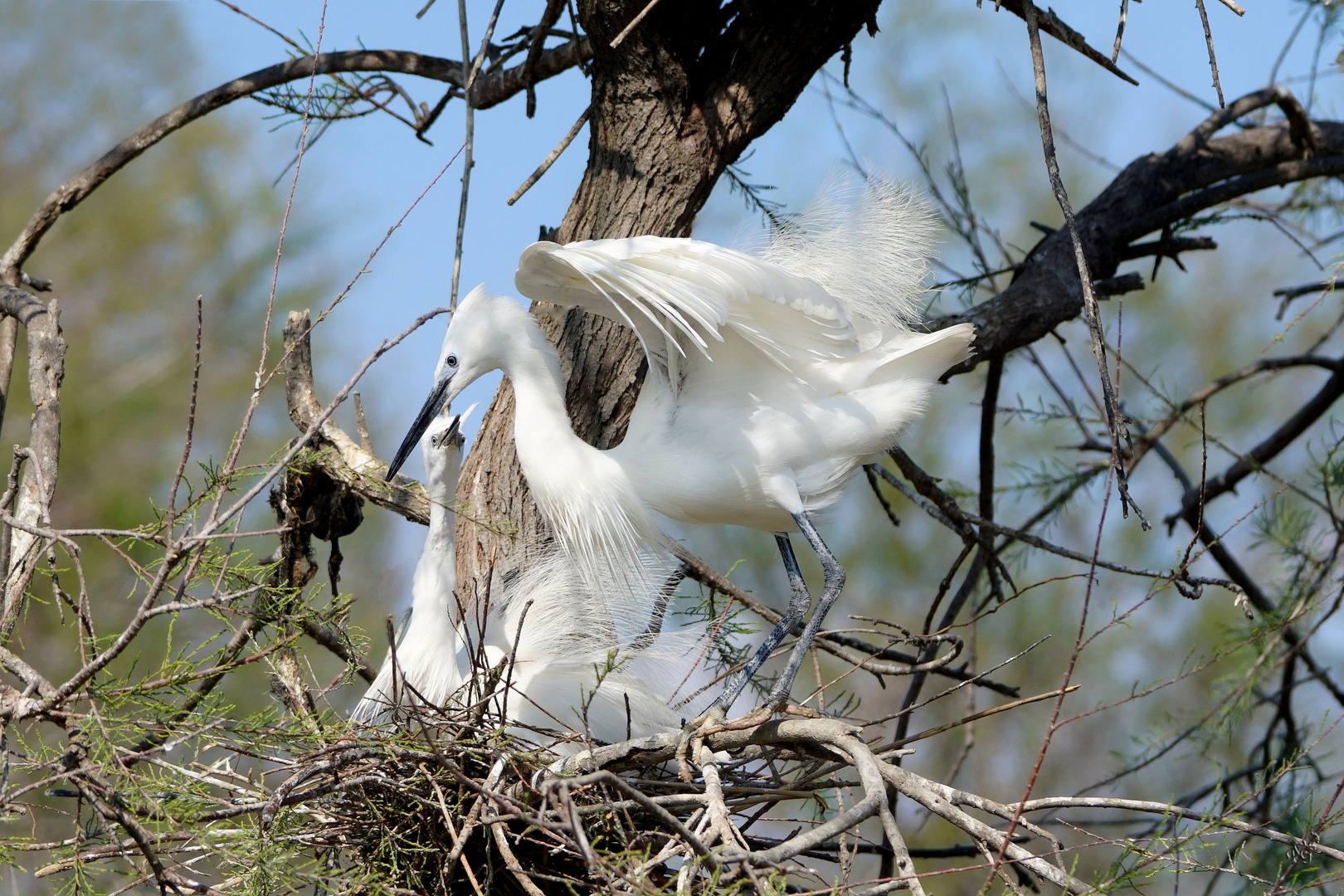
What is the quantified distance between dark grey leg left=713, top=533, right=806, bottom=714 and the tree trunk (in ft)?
1.61

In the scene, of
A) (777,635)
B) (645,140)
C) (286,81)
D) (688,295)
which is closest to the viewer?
(688,295)

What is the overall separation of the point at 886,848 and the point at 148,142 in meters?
2.04

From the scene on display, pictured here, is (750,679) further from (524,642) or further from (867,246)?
(867,246)

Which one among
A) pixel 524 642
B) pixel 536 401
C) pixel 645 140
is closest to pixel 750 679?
pixel 524 642

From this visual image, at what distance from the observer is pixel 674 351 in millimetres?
2104

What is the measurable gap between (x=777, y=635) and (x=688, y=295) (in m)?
0.70

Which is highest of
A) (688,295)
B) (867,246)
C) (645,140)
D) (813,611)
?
(645,140)

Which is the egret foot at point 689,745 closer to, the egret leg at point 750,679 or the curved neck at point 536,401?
the egret leg at point 750,679

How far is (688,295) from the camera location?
1.78 meters

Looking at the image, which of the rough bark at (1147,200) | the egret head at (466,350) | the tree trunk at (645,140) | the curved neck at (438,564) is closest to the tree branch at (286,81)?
the tree trunk at (645,140)

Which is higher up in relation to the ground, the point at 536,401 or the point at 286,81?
the point at 286,81

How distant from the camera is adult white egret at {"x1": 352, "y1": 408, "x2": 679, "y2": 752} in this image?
2.21 metres

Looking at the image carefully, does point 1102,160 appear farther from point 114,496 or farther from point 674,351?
point 114,496

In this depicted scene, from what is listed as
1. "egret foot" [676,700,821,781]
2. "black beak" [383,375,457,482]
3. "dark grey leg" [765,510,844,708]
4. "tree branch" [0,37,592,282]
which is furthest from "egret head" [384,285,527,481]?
"egret foot" [676,700,821,781]
